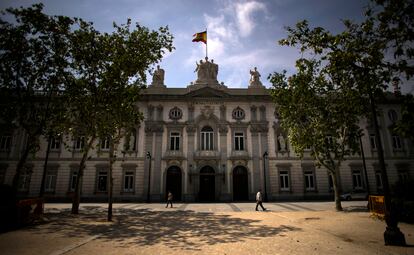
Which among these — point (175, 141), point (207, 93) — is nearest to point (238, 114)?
point (207, 93)

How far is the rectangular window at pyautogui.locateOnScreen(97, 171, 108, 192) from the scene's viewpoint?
27391 millimetres

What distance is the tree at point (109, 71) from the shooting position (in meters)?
15.2

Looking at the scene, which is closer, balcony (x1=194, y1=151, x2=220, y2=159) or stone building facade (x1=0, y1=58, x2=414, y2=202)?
stone building facade (x1=0, y1=58, x2=414, y2=202)

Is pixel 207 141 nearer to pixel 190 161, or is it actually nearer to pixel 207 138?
pixel 207 138

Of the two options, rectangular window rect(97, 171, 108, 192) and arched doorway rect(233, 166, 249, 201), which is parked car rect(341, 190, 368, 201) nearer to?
arched doorway rect(233, 166, 249, 201)

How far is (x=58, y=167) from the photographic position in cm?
2767

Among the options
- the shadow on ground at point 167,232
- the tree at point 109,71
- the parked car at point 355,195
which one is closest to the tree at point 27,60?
the tree at point 109,71

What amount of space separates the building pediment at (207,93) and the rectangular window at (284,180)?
456 inches

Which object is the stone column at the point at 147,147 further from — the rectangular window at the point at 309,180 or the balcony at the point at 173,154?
the rectangular window at the point at 309,180

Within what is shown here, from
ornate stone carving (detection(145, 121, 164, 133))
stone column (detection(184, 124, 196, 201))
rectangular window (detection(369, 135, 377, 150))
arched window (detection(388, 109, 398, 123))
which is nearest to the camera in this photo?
stone column (detection(184, 124, 196, 201))

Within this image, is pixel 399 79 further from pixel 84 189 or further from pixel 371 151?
pixel 84 189

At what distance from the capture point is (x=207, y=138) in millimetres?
29141

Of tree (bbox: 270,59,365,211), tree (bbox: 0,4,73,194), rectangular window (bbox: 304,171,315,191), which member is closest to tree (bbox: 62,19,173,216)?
tree (bbox: 0,4,73,194)

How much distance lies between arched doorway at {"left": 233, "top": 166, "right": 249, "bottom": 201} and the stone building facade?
114 mm
